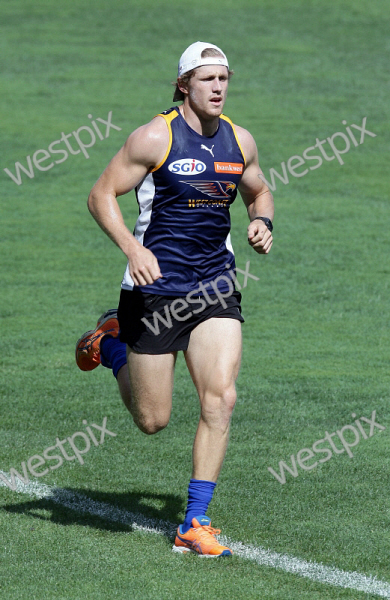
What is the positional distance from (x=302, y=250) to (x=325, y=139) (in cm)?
510

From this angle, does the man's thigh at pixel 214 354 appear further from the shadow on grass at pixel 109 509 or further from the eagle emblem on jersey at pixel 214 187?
the shadow on grass at pixel 109 509

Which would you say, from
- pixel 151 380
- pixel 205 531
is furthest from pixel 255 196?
pixel 205 531

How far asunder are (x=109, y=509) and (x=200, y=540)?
Result: 0.88m

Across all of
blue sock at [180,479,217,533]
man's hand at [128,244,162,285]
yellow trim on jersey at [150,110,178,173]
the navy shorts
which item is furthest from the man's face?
blue sock at [180,479,217,533]

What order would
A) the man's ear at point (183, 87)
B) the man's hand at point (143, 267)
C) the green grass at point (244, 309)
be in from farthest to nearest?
1. the man's ear at point (183, 87)
2. the green grass at point (244, 309)
3. the man's hand at point (143, 267)

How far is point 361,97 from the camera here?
2028cm

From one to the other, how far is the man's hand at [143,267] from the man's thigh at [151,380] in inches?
20.5

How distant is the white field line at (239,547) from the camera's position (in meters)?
4.50

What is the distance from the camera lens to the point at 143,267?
4.79 metres

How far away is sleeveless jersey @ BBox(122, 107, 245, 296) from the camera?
16.6 ft

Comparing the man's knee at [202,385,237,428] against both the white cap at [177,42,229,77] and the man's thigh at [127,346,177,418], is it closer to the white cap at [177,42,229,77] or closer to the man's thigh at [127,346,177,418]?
the man's thigh at [127,346,177,418]

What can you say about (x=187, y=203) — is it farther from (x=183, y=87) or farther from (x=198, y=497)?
(x=198, y=497)

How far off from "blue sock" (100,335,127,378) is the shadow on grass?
0.70m

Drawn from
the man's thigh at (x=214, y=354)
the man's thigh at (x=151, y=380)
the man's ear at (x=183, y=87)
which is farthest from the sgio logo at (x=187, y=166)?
the man's thigh at (x=151, y=380)
